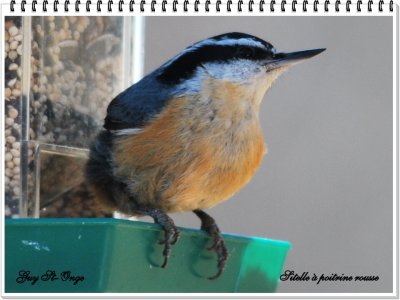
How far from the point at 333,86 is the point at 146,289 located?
2.59 meters

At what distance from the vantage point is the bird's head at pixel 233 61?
12.5 feet

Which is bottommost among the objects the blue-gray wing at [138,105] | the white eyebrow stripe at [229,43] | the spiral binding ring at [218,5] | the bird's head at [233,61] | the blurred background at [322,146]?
the blurred background at [322,146]

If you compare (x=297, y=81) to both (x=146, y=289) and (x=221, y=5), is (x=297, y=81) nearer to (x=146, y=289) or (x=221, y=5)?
(x=221, y=5)

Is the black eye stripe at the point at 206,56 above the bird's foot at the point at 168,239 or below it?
above

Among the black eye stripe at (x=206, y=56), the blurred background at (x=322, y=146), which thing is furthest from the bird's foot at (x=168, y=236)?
the blurred background at (x=322, y=146)

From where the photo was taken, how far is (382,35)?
584 centimetres

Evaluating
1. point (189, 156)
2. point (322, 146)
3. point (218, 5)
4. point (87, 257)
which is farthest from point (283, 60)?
point (322, 146)

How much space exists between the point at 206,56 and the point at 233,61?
0.30 feet

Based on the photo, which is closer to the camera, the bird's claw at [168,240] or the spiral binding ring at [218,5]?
the bird's claw at [168,240]

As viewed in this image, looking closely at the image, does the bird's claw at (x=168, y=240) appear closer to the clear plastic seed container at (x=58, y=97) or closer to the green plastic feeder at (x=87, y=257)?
the green plastic feeder at (x=87, y=257)

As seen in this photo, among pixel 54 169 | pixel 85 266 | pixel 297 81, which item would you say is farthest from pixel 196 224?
pixel 85 266

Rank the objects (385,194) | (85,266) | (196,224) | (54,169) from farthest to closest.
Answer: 1. (385,194)
2. (196,224)
3. (54,169)
4. (85,266)

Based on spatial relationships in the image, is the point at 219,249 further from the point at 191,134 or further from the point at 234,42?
the point at 234,42

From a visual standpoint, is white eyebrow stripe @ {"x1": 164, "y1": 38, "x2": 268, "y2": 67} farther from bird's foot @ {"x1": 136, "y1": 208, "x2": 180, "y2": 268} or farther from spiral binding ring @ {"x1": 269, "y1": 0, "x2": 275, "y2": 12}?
bird's foot @ {"x1": 136, "y1": 208, "x2": 180, "y2": 268}
